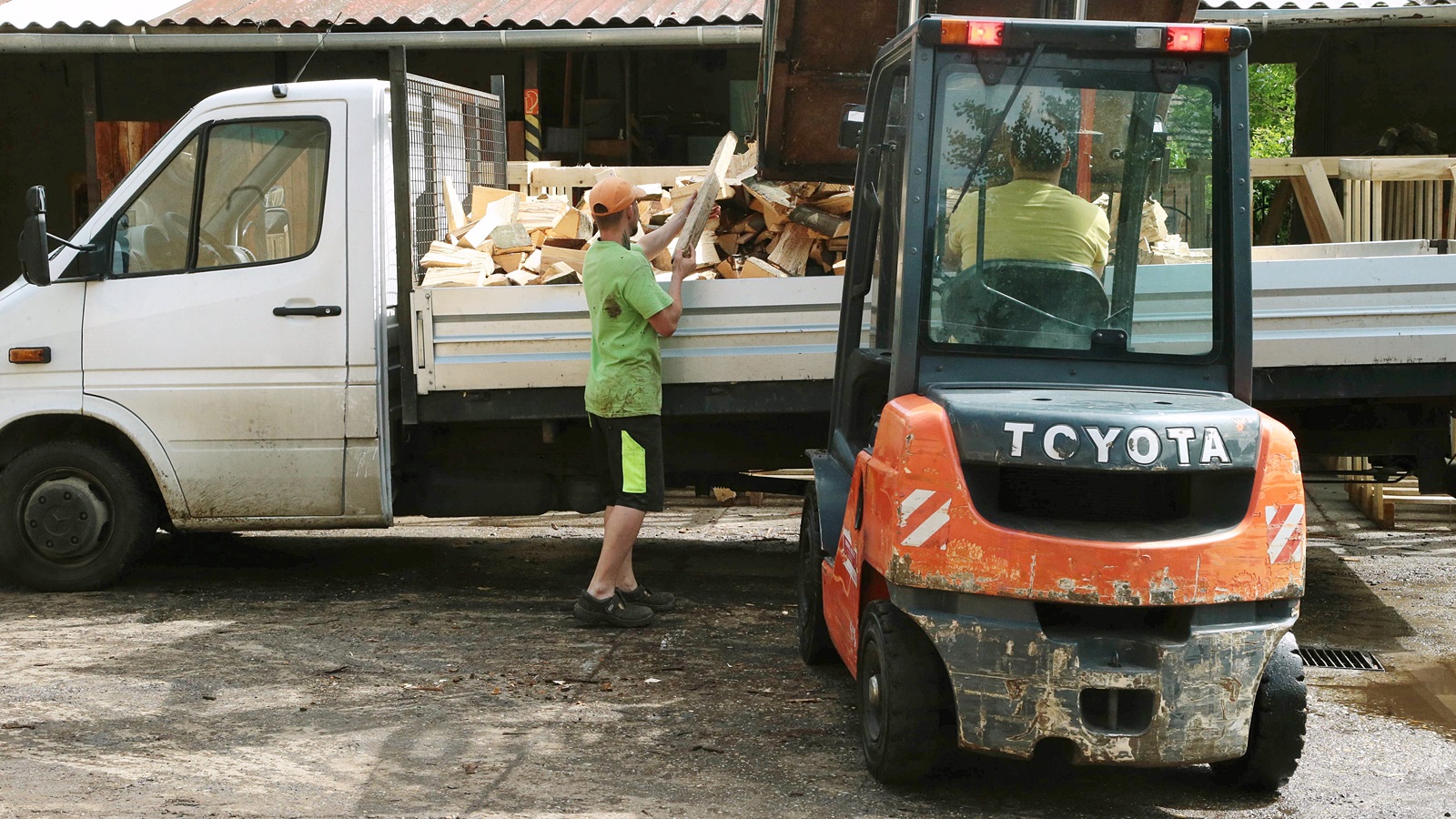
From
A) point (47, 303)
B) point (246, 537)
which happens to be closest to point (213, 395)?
point (47, 303)

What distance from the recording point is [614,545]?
5895mm

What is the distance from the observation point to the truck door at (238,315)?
20.5 ft

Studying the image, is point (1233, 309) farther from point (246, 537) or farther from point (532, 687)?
point (246, 537)

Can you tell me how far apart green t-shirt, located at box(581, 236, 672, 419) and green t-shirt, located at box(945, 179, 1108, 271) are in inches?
71.7

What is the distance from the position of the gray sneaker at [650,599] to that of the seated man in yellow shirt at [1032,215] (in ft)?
8.83

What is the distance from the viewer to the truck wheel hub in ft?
21.0

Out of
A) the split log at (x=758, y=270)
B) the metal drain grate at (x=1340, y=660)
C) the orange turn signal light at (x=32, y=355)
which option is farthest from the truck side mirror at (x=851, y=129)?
the orange turn signal light at (x=32, y=355)

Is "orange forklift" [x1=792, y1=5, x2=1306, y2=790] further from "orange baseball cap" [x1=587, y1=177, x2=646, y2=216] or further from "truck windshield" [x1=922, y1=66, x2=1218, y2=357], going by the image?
"orange baseball cap" [x1=587, y1=177, x2=646, y2=216]

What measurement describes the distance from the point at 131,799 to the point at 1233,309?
135 inches

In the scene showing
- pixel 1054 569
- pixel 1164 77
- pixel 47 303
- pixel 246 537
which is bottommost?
Result: pixel 246 537

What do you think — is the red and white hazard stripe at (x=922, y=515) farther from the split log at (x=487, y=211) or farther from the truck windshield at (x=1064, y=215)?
the split log at (x=487, y=211)

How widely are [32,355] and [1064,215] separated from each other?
15.2ft

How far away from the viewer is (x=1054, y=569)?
368cm

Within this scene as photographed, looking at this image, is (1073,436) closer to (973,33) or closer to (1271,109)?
(973,33)
